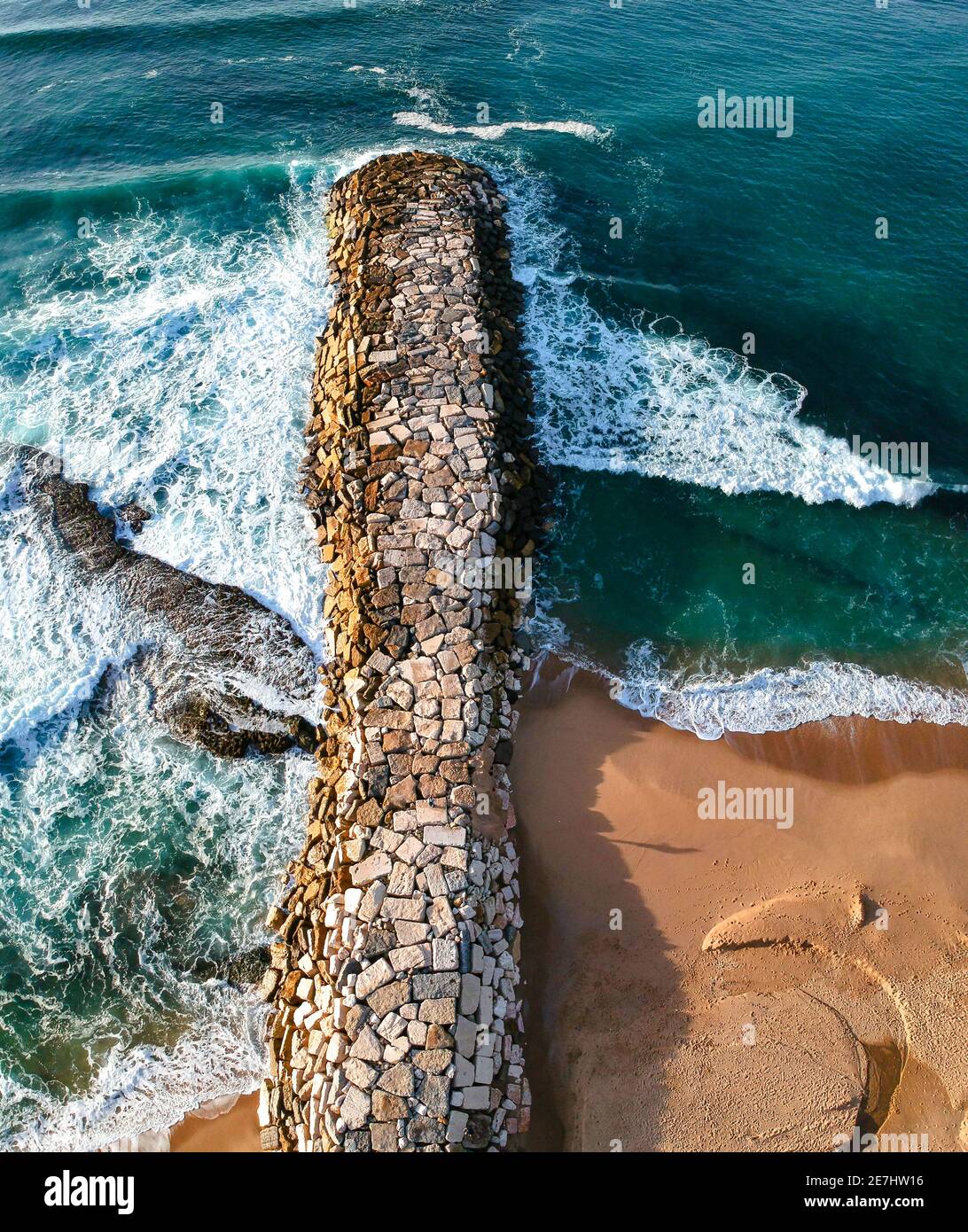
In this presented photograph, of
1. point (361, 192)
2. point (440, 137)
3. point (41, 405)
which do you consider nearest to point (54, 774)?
point (41, 405)

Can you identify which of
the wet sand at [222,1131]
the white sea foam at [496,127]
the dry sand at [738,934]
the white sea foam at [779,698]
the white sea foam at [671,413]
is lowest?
the wet sand at [222,1131]

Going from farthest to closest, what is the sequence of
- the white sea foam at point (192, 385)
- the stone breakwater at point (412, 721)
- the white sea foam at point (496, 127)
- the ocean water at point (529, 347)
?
the white sea foam at point (496, 127)
the white sea foam at point (192, 385)
the ocean water at point (529, 347)
the stone breakwater at point (412, 721)

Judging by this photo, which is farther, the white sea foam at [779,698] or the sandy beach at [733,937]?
the white sea foam at [779,698]

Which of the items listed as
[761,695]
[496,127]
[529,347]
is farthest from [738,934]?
[496,127]

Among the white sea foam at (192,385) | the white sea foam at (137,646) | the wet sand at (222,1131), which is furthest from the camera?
the white sea foam at (192,385)

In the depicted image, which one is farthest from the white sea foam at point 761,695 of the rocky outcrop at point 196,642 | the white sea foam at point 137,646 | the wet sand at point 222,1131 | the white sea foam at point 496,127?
the white sea foam at point 496,127

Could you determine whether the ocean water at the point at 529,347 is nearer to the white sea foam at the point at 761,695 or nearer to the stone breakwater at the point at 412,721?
the white sea foam at the point at 761,695
